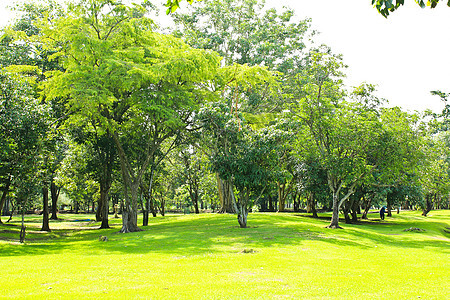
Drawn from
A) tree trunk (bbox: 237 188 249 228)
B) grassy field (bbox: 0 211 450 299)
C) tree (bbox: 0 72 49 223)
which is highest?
tree (bbox: 0 72 49 223)

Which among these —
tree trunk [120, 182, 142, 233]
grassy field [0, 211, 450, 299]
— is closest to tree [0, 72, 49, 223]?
grassy field [0, 211, 450, 299]

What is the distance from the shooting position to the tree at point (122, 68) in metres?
19.6

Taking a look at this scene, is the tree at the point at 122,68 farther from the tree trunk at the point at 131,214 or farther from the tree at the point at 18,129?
the tree at the point at 18,129

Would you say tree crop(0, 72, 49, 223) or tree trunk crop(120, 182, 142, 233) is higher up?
tree crop(0, 72, 49, 223)

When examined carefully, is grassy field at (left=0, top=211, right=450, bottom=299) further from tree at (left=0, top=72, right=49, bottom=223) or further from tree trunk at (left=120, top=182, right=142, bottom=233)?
tree trunk at (left=120, top=182, right=142, bottom=233)

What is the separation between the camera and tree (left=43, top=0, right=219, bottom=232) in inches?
770

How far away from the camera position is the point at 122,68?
63.7 feet

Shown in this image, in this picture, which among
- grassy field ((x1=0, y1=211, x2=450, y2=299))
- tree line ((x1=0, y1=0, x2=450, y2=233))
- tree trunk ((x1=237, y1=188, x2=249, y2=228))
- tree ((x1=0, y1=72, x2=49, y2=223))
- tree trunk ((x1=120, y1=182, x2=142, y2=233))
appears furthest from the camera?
tree trunk ((x1=120, y1=182, x2=142, y2=233))

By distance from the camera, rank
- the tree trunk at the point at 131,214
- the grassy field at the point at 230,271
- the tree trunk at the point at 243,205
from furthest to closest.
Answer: the tree trunk at the point at 131,214, the tree trunk at the point at 243,205, the grassy field at the point at 230,271

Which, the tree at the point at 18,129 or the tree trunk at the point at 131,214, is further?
the tree trunk at the point at 131,214

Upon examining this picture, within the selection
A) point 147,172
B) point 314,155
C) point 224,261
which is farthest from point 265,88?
point 224,261

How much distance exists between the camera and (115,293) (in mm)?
7883

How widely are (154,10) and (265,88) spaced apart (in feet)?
38.6

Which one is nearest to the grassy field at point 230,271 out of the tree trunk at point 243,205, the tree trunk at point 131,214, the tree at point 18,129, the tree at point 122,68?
the tree at point 18,129
